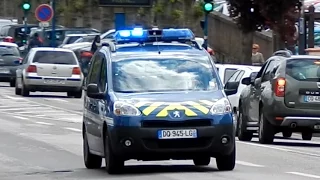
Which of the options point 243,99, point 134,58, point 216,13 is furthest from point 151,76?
point 216,13

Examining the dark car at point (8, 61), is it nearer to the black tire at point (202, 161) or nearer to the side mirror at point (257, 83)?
the side mirror at point (257, 83)

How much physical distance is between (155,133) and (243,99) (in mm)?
9547

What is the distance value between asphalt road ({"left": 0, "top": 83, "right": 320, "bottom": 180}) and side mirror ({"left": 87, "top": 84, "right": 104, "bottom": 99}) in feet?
3.27

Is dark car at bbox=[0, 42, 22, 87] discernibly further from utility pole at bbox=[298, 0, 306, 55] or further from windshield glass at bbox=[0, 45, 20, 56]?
utility pole at bbox=[298, 0, 306, 55]

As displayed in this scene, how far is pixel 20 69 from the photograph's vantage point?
40.2 metres

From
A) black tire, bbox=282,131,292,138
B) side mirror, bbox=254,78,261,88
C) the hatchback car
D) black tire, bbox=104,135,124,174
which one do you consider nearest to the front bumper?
black tire, bbox=104,135,124,174

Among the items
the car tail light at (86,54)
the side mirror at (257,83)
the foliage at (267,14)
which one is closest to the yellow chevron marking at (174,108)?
the side mirror at (257,83)

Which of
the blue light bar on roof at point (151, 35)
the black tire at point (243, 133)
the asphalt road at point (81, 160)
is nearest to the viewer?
the asphalt road at point (81, 160)

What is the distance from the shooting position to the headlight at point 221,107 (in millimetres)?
14703

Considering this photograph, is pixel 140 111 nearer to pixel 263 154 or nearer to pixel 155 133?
pixel 155 133

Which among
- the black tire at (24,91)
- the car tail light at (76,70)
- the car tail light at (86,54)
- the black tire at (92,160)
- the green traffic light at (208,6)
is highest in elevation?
the green traffic light at (208,6)

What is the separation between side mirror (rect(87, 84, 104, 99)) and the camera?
1541 centimetres

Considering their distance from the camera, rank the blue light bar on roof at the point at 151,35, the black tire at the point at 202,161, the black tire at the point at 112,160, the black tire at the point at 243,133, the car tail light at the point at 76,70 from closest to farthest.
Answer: the black tire at the point at 112,160
the black tire at the point at 202,161
the blue light bar on roof at the point at 151,35
the black tire at the point at 243,133
the car tail light at the point at 76,70

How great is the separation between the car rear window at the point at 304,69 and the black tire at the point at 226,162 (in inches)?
245
